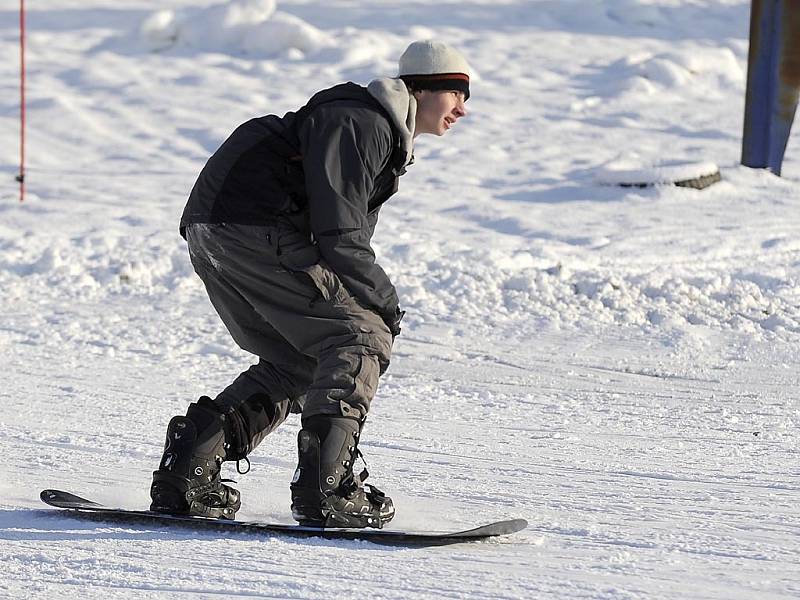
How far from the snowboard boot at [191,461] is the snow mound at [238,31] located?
36.5 feet

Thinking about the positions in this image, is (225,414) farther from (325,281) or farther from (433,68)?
(433,68)

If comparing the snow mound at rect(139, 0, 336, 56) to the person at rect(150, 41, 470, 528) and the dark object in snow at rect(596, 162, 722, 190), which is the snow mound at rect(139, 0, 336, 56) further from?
the person at rect(150, 41, 470, 528)

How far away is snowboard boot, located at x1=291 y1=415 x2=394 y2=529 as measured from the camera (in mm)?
3564

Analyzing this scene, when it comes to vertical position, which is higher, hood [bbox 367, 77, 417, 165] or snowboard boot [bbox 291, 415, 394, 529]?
hood [bbox 367, 77, 417, 165]

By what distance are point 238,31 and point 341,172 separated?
11.9 meters

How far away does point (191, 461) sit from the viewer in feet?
12.3

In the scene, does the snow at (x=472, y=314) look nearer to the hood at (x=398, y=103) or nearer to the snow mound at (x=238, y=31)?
the snow mound at (x=238, y=31)

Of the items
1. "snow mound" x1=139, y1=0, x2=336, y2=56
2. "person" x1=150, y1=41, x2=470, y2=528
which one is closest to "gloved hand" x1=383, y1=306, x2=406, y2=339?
"person" x1=150, y1=41, x2=470, y2=528

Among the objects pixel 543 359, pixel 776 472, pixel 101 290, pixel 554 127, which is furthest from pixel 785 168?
pixel 776 472

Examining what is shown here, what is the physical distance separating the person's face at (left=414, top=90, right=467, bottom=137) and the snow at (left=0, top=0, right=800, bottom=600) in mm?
1230

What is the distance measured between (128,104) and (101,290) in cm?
589

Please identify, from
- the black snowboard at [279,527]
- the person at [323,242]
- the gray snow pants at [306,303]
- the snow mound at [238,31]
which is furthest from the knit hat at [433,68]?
the snow mound at [238,31]

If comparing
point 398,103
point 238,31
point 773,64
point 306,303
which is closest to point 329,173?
point 398,103

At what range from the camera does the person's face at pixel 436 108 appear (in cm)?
362
